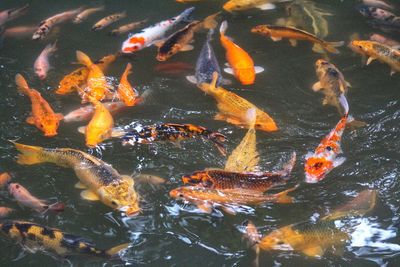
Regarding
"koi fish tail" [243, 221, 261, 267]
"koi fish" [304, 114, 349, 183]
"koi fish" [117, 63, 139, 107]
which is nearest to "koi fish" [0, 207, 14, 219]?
"koi fish" [117, 63, 139, 107]

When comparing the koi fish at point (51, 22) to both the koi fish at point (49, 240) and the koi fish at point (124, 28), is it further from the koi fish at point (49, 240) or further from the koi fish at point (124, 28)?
the koi fish at point (49, 240)

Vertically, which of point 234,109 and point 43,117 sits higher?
point 43,117

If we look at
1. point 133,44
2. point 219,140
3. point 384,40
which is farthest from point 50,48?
point 384,40

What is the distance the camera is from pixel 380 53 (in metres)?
5.54

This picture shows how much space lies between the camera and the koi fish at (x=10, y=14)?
687 cm

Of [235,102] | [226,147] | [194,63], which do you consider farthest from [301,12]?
[226,147]

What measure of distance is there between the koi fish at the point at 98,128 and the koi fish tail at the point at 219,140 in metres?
1.00

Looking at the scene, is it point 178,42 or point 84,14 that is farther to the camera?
point 84,14

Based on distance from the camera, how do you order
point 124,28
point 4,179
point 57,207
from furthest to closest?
point 124,28, point 4,179, point 57,207

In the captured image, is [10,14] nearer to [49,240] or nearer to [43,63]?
[43,63]

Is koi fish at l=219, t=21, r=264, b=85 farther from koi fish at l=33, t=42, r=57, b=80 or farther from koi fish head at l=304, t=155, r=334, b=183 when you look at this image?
koi fish at l=33, t=42, r=57, b=80

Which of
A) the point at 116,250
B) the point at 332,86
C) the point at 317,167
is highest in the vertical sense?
the point at 332,86

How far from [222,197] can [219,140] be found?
2.49ft

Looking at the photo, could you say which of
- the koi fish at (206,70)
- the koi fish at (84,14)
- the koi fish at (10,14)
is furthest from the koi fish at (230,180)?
the koi fish at (10,14)
